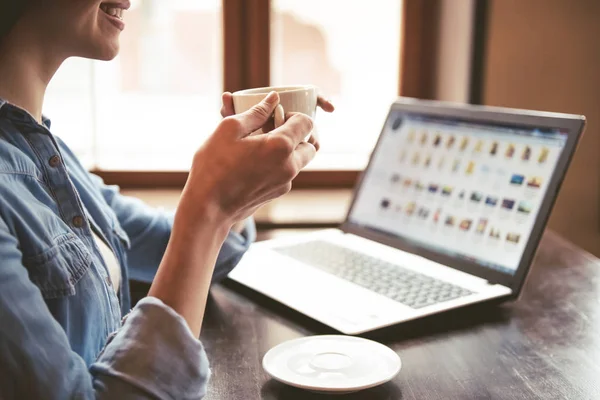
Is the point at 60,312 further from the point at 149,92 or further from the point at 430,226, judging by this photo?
the point at 149,92

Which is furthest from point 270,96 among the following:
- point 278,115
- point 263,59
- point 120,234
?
point 263,59

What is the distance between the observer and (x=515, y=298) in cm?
99

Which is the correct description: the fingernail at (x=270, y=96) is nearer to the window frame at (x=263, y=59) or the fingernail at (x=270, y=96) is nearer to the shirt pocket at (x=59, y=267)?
the shirt pocket at (x=59, y=267)

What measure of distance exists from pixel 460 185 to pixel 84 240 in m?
0.62

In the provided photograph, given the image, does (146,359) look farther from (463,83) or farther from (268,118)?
(463,83)

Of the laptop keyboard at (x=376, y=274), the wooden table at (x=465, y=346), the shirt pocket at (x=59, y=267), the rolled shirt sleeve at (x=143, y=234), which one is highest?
the shirt pocket at (x=59, y=267)

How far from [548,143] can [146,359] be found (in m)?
0.67

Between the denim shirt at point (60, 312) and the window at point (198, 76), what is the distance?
1.19m

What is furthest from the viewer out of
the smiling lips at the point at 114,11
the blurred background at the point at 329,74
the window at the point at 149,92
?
the window at the point at 149,92

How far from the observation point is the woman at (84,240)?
1.89 ft

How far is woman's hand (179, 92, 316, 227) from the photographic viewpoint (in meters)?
0.68

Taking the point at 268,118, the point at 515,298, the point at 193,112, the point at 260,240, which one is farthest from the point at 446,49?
the point at 268,118

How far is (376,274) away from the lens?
105cm

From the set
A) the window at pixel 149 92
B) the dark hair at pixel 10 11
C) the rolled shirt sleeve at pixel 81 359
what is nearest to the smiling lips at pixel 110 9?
the dark hair at pixel 10 11
